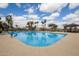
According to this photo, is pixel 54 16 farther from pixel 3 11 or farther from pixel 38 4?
pixel 3 11

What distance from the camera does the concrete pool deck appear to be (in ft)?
5.92

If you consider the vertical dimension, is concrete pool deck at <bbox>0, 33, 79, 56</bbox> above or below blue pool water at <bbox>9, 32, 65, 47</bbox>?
below

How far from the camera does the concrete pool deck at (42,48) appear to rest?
71.1 inches

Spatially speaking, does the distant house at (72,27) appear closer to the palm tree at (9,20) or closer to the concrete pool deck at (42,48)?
the concrete pool deck at (42,48)

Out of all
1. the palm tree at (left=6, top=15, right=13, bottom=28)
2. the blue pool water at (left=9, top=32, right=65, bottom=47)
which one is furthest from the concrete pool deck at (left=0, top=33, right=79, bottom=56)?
the palm tree at (left=6, top=15, right=13, bottom=28)

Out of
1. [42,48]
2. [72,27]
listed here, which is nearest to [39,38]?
[42,48]

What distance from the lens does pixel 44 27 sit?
6.00ft

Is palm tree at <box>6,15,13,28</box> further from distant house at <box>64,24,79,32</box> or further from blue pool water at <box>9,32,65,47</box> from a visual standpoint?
distant house at <box>64,24,79,32</box>

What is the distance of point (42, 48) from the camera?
1818mm

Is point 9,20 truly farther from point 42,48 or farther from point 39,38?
point 42,48

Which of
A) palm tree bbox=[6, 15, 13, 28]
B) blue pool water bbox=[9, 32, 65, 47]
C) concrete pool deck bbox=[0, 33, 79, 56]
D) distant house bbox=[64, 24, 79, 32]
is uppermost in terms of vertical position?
palm tree bbox=[6, 15, 13, 28]

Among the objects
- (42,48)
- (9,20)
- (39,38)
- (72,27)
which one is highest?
(9,20)

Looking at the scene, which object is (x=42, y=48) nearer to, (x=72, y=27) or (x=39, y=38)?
(x=39, y=38)

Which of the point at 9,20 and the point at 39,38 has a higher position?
the point at 9,20
